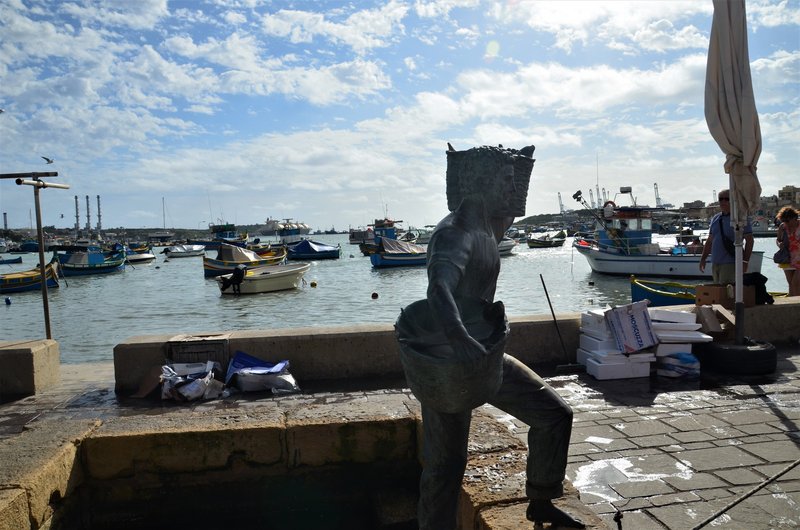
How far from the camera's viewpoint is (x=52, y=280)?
38.2 m

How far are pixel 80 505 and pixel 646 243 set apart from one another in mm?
32323

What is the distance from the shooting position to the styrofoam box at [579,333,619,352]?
6.36 m

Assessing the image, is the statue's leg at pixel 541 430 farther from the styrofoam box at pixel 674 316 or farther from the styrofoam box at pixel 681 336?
the styrofoam box at pixel 674 316

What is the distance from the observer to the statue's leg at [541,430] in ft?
8.96

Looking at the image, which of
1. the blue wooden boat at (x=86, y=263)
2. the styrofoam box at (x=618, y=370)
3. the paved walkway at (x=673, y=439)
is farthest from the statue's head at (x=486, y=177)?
the blue wooden boat at (x=86, y=263)

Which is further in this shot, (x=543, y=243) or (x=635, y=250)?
(x=543, y=243)

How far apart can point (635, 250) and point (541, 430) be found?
32.0 meters

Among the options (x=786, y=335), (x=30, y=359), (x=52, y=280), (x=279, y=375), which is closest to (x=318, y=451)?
(x=279, y=375)

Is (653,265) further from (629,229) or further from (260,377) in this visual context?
(260,377)

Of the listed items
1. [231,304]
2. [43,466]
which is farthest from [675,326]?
[231,304]

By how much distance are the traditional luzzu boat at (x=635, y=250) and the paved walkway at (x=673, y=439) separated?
2482 centimetres

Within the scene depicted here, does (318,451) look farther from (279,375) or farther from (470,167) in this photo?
(470,167)

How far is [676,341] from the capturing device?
634 cm

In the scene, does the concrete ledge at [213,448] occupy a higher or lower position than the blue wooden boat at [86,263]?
higher
